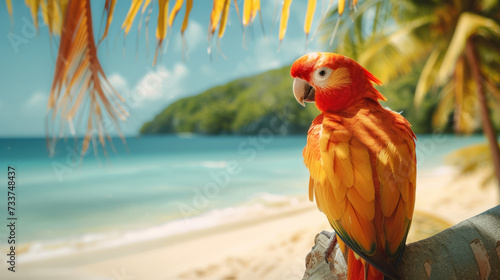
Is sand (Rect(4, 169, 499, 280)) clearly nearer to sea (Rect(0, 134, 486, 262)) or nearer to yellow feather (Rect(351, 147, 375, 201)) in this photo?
sea (Rect(0, 134, 486, 262))

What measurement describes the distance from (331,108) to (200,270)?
7.62 feet

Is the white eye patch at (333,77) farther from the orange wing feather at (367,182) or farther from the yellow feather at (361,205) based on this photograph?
the yellow feather at (361,205)

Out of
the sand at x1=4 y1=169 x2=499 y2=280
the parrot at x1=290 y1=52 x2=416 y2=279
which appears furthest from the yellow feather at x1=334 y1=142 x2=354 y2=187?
the sand at x1=4 y1=169 x2=499 y2=280

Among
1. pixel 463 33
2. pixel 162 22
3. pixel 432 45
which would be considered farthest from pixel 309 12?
pixel 432 45

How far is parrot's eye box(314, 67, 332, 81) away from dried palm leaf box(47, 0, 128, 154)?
46 cm

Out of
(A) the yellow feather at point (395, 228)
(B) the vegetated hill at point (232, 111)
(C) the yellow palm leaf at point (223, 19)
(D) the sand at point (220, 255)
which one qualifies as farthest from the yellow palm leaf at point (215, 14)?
(B) the vegetated hill at point (232, 111)

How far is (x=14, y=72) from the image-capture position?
2225 mm

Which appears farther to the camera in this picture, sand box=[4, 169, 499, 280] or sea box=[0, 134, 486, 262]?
sea box=[0, 134, 486, 262]

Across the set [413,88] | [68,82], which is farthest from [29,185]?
[413,88]

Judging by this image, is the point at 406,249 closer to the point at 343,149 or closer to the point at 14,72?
the point at 343,149

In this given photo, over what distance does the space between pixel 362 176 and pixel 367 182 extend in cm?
2

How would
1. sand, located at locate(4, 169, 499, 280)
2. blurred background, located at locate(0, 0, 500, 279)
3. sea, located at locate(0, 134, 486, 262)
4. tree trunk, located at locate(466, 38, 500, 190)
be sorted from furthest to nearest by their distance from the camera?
sea, located at locate(0, 134, 486, 262)
tree trunk, located at locate(466, 38, 500, 190)
sand, located at locate(4, 169, 499, 280)
blurred background, located at locate(0, 0, 500, 279)

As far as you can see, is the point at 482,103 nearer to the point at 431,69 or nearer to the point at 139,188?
the point at 431,69

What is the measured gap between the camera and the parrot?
24.9 inches
